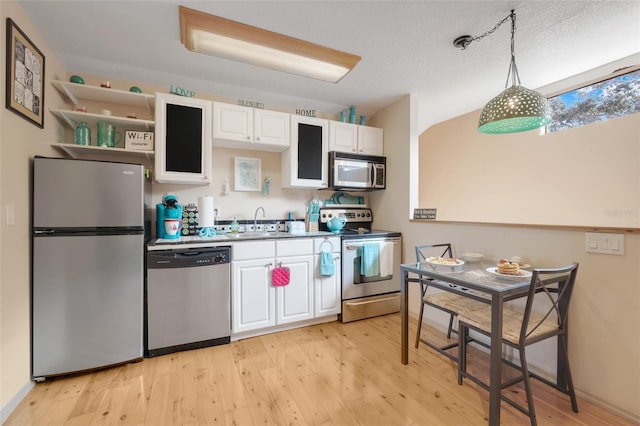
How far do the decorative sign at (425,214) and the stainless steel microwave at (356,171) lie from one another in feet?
1.93

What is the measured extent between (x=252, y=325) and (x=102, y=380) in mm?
1079

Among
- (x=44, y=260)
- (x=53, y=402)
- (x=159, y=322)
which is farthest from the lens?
(x=159, y=322)

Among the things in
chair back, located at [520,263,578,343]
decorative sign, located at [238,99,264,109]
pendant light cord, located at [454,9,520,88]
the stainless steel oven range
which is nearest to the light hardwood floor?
chair back, located at [520,263,578,343]

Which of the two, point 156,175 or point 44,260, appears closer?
point 44,260

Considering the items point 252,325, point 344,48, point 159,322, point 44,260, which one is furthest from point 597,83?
point 44,260

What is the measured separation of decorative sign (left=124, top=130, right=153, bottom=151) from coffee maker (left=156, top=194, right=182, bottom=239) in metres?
0.50

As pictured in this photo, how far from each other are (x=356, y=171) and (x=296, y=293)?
1.61 m

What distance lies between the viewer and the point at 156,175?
2.34m

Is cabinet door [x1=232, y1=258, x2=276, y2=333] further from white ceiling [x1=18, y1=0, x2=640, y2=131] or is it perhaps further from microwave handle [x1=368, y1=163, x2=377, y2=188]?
white ceiling [x1=18, y1=0, x2=640, y2=131]

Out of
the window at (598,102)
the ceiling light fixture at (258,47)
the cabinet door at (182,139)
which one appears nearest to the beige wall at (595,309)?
the window at (598,102)

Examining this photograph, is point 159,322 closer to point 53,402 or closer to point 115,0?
point 53,402

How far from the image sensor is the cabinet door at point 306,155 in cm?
288

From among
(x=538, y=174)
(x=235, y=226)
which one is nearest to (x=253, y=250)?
(x=235, y=226)

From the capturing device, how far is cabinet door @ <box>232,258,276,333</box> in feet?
7.63
